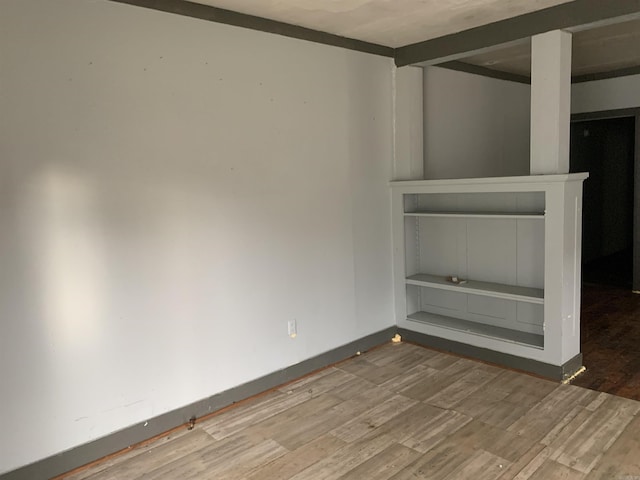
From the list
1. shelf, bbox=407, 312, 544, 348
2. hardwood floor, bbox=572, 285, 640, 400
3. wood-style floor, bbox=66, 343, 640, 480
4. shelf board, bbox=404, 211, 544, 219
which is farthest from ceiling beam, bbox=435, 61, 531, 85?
wood-style floor, bbox=66, 343, 640, 480

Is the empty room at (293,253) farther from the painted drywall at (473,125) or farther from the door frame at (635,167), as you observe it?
the door frame at (635,167)

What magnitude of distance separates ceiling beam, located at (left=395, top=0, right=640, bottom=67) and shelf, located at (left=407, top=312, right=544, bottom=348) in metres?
2.14

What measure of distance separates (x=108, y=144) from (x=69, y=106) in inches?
10.2

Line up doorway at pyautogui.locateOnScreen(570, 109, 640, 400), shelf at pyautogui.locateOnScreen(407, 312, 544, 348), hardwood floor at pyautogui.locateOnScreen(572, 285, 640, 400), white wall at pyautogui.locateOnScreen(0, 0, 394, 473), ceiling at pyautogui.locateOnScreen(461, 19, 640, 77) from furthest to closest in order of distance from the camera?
ceiling at pyautogui.locateOnScreen(461, 19, 640, 77)
doorway at pyautogui.locateOnScreen(570, 109, 640, 400)
shelf at pyautogui.locateOnScreen(407, 312, 544, 348)
hardwood floor at pyautogui.locateOnScreen(572, 285, 640, 400)
white wall at pyautogui.locateOnScreen(0, 0, 394, 473)

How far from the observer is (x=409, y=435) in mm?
2928

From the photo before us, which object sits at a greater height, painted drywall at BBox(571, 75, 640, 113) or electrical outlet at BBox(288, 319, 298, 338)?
painted drywall at BBox(571, 75, 640, 113)

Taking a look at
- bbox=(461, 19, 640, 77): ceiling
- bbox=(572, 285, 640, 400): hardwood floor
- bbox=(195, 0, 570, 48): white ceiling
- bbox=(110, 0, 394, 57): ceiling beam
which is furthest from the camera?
bbox=(461, 19, 640, 77): ceiling

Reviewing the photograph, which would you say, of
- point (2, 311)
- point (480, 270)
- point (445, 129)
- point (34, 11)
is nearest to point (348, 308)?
point (480, 270)

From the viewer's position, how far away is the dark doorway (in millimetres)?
7164

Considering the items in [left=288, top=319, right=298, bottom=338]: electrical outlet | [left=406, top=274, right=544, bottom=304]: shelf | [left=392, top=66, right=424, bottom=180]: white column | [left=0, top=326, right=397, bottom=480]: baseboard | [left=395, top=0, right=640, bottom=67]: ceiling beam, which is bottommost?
[left=0, top=326, right=397, bottom=480]: baseboard

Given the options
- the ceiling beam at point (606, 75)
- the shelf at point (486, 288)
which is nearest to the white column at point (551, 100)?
the shelf at point (486, 288)

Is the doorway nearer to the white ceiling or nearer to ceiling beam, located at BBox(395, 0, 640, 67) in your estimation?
ceiling beam, located at BBox(395, 0, 640, 67)

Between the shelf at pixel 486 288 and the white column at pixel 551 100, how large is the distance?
0.87 meters

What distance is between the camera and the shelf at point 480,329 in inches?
150
